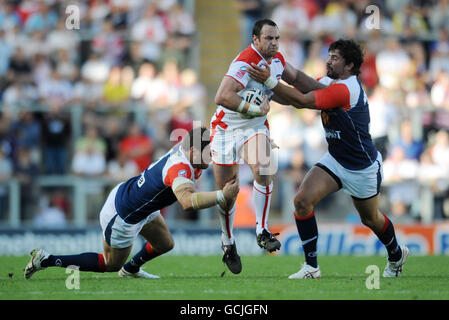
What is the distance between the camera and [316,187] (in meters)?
9.58

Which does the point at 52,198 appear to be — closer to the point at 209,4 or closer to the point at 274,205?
the point at 274,205

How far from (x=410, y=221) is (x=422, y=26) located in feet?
20.0

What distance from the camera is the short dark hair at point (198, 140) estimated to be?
8.89 m

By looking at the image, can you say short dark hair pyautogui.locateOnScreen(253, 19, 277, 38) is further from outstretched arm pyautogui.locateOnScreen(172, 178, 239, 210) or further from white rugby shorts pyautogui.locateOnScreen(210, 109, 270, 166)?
outstretched arm pyautogui.locateOnScreen(172, 178, 239, 210)

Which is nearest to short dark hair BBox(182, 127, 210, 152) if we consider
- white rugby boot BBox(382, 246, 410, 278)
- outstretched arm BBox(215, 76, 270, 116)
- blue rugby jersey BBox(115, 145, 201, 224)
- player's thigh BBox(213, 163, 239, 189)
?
blue rugby jersey BBox(115, 145, 201, 224)

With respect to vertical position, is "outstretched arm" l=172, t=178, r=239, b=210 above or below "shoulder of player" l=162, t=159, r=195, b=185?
below

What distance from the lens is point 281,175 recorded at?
51.8ft

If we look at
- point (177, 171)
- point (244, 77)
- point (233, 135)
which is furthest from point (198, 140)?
point (244, 77)

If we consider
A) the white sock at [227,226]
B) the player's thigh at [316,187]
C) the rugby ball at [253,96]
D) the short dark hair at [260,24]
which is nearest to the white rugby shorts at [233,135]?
the rugby ball at [253,96]

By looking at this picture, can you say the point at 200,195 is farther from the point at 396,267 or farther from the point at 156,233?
the point at 396,267

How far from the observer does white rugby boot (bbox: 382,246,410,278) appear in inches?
391

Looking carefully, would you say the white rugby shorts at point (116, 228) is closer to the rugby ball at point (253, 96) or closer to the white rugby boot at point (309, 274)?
the rugby ball at point (253, 96)

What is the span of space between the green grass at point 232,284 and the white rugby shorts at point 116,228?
46cm

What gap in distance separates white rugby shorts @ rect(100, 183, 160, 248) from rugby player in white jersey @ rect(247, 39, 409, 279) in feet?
6.52
